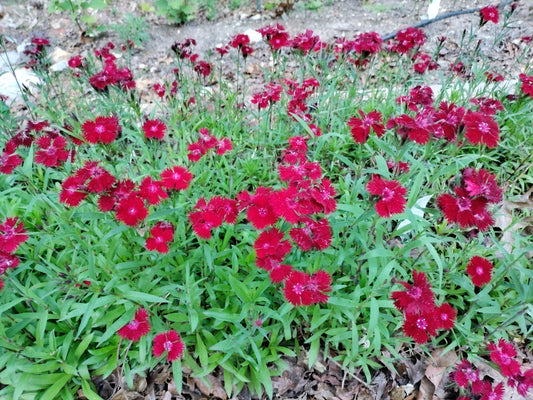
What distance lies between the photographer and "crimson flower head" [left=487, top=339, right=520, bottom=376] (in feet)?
5.86

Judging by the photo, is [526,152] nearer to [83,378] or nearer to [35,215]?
[83,378]

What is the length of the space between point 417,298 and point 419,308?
46mm

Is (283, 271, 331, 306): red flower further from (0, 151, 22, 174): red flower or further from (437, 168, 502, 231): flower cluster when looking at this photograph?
(0, 151, 22, 174): red flower

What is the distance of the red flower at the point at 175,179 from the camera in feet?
6.04

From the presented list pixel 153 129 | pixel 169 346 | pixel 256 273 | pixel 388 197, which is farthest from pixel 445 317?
A: pixel 153 129

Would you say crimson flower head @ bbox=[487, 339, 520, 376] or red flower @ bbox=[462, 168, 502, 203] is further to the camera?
crimson flower head @ bbox=[487, 339, 520, 376]

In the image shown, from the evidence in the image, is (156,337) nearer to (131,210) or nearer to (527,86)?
(131,210)

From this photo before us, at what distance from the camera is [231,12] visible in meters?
6.66

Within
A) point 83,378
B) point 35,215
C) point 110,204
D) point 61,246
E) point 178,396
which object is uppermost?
point 110,204

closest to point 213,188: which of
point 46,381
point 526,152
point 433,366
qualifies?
point 46,381

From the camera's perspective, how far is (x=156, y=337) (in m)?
1.85

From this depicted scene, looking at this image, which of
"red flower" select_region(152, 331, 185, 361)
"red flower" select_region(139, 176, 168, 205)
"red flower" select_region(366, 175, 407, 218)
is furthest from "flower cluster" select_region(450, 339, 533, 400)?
"red flower" select_region(139, 176, 168, 205)

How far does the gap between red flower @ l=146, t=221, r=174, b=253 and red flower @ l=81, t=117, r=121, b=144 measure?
0.55 m

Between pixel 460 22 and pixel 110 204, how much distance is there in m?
5.94
